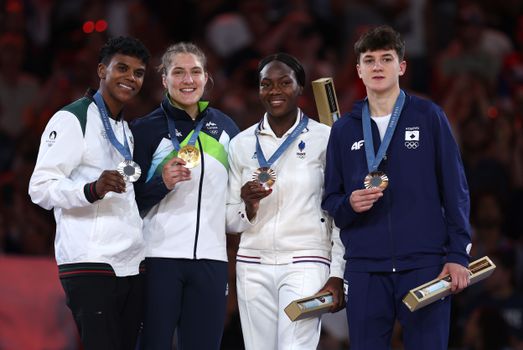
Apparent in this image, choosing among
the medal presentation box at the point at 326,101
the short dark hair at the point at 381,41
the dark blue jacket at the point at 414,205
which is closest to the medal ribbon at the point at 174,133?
the medal presentation box at the point at 326,101

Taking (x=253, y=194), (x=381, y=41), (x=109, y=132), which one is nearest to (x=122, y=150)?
(x=109, y=132)

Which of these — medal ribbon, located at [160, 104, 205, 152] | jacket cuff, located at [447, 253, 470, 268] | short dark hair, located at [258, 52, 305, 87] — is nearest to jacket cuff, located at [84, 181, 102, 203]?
medal ribbon, located at [160, 104, 205, 152]

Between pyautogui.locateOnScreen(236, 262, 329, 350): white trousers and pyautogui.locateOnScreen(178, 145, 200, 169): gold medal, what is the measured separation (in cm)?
60

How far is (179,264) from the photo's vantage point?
548cm

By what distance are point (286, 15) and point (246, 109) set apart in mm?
1463

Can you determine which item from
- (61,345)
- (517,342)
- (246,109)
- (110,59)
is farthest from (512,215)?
(110,59)

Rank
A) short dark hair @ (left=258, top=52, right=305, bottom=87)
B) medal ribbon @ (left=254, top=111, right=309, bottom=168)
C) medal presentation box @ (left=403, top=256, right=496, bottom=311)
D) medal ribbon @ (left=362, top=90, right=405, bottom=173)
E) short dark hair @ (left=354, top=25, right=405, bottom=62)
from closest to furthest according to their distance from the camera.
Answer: medal presentation box @ (left=403, top=256, right=496, bottom=311) → medal ribbon @ (left=362, top=90, right=405, bottom=173) → short dark hair @ (left=354, top=25, right=405, bottom=62) → medal ribbon @ (left=254, top=111, right=309, bottom=168) → short dark hair @ (left=258, top=52, right=305, bottom=87)

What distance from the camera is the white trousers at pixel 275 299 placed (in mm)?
5406

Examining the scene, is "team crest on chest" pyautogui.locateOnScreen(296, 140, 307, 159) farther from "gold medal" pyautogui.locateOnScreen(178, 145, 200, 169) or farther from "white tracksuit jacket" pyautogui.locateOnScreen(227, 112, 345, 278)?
"gold medal" pyautogui.locateOnScreen(178, 145, 200, 169)

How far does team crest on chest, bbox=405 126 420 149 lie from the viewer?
5156mm

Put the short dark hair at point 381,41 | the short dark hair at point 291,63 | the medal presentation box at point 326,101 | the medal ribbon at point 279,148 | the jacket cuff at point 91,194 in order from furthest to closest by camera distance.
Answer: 1. the medal presentation box at point 326,101
2. the short dark hair at point 291,63
3. the medal ribbon at point 279,148
4. the short dark hair at point 381,41
5. the jacket cuff at point 91,194

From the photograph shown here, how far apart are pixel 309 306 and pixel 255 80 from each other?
4935mm

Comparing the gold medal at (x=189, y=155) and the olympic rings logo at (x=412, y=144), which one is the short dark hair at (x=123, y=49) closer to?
the gold medal at (x=189, y=155)

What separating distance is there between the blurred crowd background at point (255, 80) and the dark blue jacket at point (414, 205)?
9.43ft
